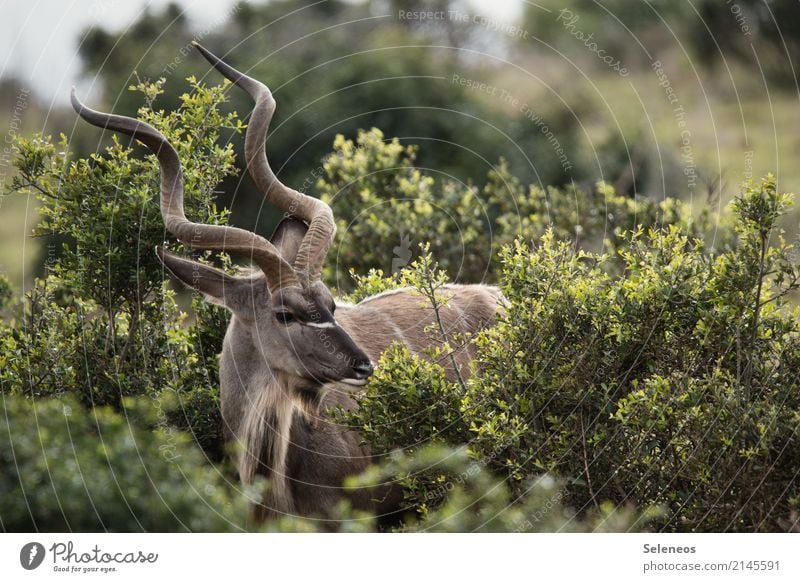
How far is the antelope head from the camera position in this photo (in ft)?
22.8

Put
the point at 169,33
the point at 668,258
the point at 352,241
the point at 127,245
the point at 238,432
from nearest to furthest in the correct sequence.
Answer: the point at 668,258
the point at 238,432
the point at 127,245
the point at 352,241
the point at 169,33

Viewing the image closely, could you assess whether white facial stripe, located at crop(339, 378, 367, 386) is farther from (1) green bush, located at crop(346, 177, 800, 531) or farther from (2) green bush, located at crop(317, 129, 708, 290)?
(2) green bush, located at crop(317, 129, 708, 290)

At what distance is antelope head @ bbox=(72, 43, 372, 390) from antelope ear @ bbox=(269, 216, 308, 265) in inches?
7.0

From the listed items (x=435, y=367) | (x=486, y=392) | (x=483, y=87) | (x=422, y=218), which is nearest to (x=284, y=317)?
(x=435, y=367)

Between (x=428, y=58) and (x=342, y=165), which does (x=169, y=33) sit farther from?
(x=342, y=165)

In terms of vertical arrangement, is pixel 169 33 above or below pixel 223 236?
above

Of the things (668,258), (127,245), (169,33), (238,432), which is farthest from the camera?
(169,33)

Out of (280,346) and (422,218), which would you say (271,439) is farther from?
(422,218)

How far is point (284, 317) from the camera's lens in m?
7.07

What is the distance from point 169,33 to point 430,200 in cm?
1619

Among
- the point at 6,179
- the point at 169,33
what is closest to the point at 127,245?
the point at 6,179

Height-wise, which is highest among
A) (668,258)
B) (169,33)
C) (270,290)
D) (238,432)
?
(169,33)

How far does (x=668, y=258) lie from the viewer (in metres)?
6.77

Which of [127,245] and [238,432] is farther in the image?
[127,245]
